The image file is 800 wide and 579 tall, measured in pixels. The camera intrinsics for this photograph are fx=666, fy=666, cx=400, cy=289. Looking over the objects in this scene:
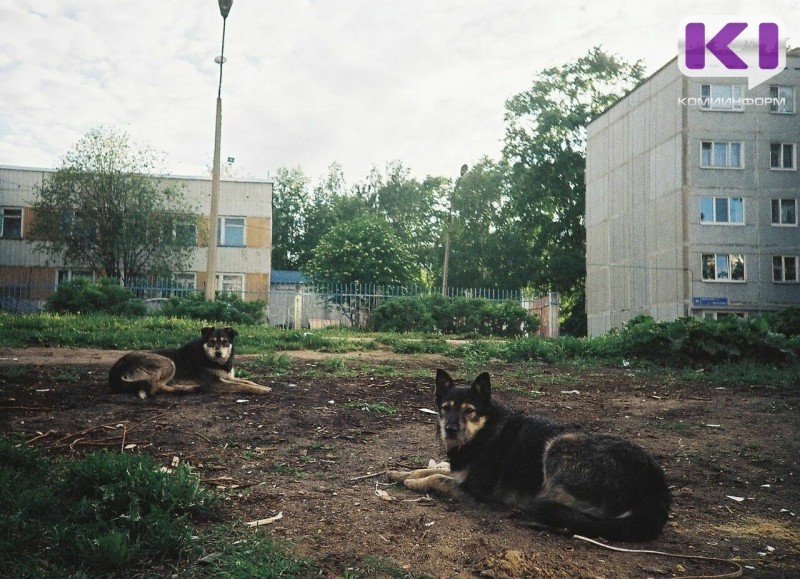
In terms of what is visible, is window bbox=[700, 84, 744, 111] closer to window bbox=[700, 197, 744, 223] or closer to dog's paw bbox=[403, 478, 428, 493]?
window bbox=[700, 197, 744, 223]

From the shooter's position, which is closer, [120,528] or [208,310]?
[120,528]

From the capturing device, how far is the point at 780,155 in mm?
34031

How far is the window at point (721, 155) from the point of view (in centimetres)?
3347

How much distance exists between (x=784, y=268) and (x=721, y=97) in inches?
363

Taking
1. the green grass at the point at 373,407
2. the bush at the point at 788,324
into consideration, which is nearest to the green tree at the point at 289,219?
the bush at the point at 788,324

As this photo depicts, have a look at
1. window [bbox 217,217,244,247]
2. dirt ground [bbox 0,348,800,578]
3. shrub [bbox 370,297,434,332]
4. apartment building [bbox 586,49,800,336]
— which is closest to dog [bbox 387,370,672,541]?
dirt ground [bbox 0,348,800,578]

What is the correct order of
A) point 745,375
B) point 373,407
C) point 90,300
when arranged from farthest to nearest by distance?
1. point 90,300
2. point 745,375
3. point 373,407

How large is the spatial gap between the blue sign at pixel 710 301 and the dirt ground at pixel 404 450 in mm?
23301

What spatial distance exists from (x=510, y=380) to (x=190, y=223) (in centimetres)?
2595

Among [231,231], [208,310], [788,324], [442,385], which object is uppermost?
[231,231]

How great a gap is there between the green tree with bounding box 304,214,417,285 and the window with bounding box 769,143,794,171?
63.4ft

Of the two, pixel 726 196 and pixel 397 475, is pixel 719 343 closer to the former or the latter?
pixel 397 475

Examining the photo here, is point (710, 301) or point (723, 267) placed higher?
point (723, 267)

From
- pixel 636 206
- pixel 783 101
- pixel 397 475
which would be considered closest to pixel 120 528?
pixel 397 475
